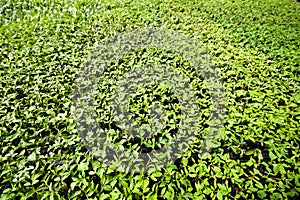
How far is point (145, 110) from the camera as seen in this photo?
244 cm

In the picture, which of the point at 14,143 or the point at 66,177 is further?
the point at 14,143

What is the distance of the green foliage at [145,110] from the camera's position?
1.74 meters

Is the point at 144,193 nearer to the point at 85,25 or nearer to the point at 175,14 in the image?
the point at 85,25

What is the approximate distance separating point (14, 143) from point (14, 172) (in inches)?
16.2

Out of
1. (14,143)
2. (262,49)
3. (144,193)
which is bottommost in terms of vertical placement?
(14,143)

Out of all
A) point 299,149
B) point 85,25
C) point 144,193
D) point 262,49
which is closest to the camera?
point 144,193

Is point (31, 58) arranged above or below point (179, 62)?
below

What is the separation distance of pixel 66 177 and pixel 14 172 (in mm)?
423

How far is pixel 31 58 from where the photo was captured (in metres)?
3.34

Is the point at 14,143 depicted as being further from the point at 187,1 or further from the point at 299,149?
the point at 187,1

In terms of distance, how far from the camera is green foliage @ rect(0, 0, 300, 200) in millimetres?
1743

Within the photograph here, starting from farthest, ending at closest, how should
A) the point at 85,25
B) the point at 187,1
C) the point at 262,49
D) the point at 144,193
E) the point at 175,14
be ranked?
1. the point at 187,1
2. the point at 175,14
3. the point at 85,25
4. the point at 262,49
5. the point at 144,193

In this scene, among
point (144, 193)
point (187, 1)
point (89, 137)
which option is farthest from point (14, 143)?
point (187, 1)

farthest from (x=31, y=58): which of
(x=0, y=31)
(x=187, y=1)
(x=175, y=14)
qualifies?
(x=187, y=1)
